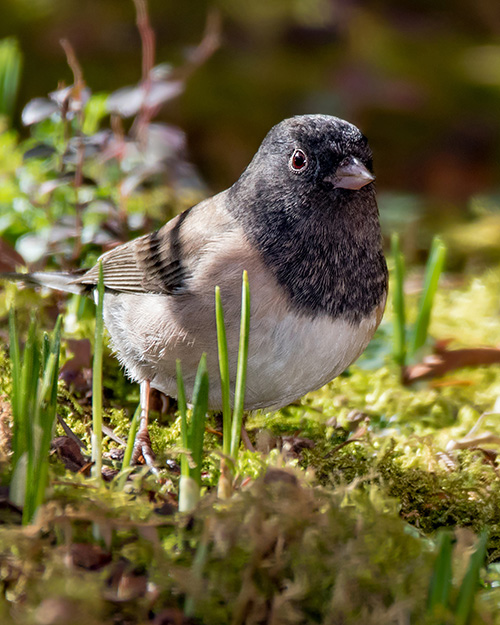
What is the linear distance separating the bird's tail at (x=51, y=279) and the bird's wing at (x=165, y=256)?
0.06 metres

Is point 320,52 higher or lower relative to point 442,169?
higher

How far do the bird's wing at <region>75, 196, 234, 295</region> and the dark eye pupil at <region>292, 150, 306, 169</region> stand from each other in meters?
0.24

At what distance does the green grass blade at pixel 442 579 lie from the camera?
3.98 ft

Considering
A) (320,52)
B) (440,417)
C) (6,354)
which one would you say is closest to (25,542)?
(6,354)

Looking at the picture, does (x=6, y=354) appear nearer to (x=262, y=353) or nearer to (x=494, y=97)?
(x=262, y=353)

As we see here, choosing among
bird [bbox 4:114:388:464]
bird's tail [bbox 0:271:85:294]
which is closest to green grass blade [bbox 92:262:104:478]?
bird [bbox 4:114:388:464]

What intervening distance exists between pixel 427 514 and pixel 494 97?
17.4 ft

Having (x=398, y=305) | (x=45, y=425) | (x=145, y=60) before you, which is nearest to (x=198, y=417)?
(x=45, y=425)

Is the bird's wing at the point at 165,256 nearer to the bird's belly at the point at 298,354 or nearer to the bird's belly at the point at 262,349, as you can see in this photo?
the bird's belly at the point at 262,349

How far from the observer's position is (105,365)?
8.49ft

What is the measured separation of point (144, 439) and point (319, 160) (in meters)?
0.85

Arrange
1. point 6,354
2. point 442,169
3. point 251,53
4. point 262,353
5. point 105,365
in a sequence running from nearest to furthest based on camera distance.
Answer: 1. point 262,353
2. point 6,354
3. point 105,365
4. point 442,169
5. point 251,53

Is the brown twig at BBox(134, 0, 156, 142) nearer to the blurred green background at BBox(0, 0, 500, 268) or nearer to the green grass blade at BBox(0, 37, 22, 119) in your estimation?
the green grass blade at BBox(0, 37, 22, 119)

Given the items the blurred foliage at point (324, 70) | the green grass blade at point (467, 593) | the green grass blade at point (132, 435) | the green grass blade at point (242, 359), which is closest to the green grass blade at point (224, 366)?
the green grass blade at point (242, 359)
